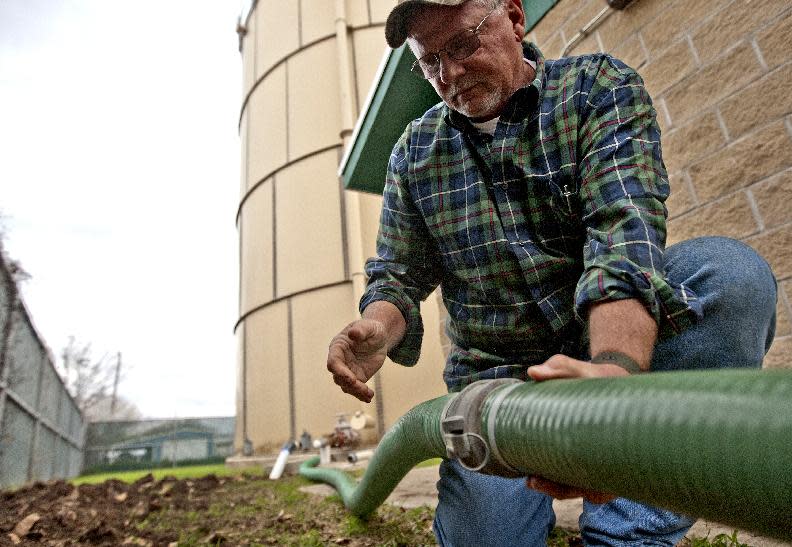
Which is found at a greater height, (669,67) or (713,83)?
(669,67)

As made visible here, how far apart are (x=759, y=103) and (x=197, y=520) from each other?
3.97m

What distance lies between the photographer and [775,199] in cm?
223

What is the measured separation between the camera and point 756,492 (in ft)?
1.87

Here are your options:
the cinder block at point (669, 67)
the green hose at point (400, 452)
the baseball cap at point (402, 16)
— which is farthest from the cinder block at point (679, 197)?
the green hose at point (400, 452)

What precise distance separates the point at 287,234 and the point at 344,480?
19.3ft

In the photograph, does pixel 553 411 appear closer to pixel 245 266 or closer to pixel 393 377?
pixel 393 377

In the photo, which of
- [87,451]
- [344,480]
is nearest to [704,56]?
[344,480]

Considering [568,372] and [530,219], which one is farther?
[530,219]

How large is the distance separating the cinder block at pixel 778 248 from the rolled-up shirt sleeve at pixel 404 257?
1.54 meters

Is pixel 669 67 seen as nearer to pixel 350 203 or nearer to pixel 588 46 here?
pixel 588 46

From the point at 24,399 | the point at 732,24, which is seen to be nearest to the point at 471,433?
the point at 732,24

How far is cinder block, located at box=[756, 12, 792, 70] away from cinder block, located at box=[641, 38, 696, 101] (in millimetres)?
315

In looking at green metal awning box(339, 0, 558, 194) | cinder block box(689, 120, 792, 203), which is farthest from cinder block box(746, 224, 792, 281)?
green metal awning box(339, 0, 558, 194)

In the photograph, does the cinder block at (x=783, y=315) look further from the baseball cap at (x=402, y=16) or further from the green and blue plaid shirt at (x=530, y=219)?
the baseball cap at (x=402, y=16)
